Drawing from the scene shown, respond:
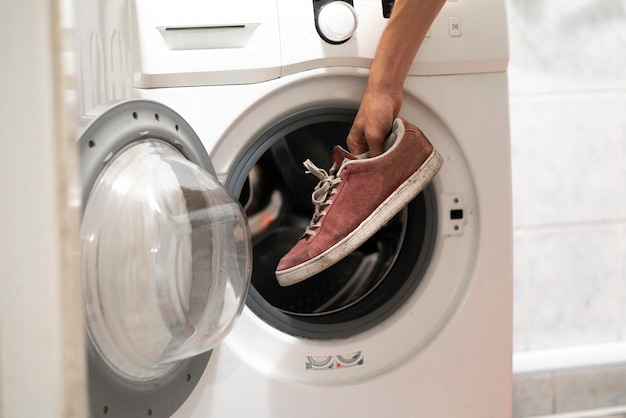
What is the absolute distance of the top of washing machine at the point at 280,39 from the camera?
38.5 inches

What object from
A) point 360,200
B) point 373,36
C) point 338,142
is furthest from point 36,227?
point 338,142

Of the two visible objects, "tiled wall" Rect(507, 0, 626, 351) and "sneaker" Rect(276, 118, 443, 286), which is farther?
"tiled wall" Rect(507, 0, 626, 351)

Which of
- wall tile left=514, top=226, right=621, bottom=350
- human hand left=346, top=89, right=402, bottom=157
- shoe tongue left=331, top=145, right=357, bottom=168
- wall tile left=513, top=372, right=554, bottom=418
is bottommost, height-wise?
wall tile left=513, top=372, right=554, bottom=418

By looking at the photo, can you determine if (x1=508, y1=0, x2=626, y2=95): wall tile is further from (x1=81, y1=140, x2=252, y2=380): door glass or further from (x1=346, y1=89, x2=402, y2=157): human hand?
(x1=81, y1=140, x2=252, y2=380): door glass

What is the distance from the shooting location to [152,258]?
0.76 meters

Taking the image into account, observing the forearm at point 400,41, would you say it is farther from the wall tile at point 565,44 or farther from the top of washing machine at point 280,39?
the wall tile at point 565,44

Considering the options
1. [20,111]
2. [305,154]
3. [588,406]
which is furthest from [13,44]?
[588,406]

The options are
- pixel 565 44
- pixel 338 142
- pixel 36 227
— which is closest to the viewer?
pixel 36 227

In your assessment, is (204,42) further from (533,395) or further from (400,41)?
(533,395)

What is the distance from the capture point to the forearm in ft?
3.22

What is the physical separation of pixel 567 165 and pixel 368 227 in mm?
754

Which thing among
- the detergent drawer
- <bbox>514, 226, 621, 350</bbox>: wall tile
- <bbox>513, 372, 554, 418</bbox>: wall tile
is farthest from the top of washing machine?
<bbox>513, 372, 554, 418</bbox>: wall tile

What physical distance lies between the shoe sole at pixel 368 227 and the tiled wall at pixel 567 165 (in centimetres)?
59

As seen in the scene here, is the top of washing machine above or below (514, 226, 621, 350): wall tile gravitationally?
above
